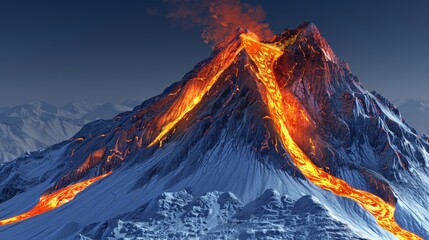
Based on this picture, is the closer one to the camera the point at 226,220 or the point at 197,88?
the point at 226,220

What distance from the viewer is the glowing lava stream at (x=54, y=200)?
9775 cm

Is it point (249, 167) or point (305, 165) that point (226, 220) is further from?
point (305, 165)

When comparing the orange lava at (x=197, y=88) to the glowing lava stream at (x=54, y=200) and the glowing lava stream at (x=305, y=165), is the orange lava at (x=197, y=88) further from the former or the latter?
the glowing lava stream at (x=54, y=200)

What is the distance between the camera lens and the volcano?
225 ft

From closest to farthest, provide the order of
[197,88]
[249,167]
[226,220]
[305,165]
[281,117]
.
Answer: [226,220] < [249,167] < [305,165] < [281,117] < [197,88]

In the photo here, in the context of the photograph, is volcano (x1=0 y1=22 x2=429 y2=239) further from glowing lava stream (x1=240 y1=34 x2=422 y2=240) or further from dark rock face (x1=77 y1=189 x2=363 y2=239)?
glowing lava stream (x1=240 y1=34 x2=422 y2=240)

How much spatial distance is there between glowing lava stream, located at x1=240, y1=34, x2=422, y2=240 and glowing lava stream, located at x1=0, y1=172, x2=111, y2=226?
48446mm

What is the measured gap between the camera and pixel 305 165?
9200 centimetres

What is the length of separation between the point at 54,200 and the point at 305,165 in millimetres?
63463

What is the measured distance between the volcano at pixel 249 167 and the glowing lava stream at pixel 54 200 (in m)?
0.57

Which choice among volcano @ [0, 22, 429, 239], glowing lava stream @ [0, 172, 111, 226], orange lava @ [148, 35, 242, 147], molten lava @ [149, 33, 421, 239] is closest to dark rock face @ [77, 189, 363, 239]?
volcano @ [0, 22, 429, 239]

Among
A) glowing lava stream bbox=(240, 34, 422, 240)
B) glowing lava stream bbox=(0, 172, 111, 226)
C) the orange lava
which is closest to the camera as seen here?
glowing lava stream bbox=(240, 34, 422, 240)

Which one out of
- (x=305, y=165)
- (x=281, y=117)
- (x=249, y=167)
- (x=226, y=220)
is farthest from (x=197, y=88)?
(x=226, y=220)

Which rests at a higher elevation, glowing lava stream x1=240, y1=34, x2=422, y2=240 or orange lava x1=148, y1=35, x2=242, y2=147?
orange lava x1=148, y1=35, x2=242, y2=147
